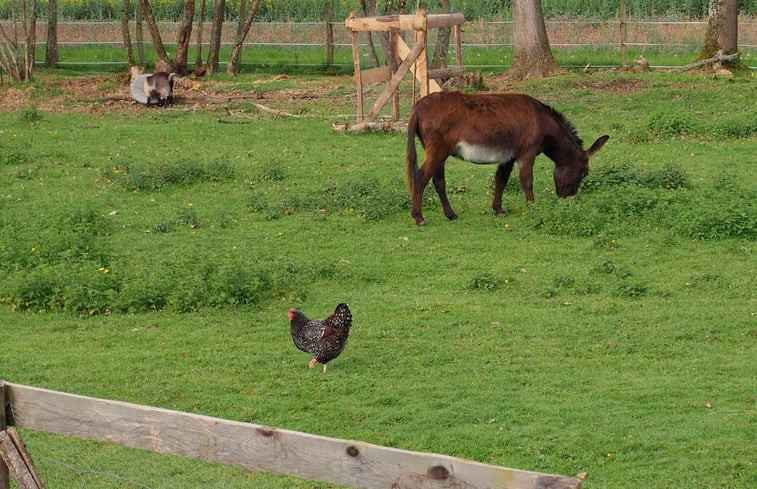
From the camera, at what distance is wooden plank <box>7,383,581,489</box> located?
3.99 meters

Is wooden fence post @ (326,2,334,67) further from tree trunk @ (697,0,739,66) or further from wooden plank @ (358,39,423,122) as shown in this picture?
wooden plank @ (358,39,423,122)

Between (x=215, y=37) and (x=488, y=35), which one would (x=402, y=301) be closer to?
(x=215, y=37)

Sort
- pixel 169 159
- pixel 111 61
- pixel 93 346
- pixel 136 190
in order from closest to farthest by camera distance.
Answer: pixel 93 346, pixel 136 190, pixel 169 159, pixel 111 61

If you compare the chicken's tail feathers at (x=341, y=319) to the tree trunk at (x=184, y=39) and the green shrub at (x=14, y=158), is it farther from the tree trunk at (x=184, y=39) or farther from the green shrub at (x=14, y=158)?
the tree trunk at (x=184, y=39)

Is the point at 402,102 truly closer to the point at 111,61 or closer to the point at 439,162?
the point at 439,162

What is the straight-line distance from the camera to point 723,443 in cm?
706

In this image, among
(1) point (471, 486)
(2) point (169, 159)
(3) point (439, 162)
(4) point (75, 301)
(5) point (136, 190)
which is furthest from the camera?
(2) point (169, 159)

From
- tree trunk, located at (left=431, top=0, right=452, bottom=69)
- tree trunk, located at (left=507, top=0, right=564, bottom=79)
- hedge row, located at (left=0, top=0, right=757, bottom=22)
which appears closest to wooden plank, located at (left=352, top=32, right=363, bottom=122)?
tree trunk, located at (left=507, top=0, right=564, bottom=79)

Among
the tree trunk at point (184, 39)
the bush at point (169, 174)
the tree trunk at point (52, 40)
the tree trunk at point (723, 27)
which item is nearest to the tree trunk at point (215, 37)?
the tree trunk at point (184, 39)

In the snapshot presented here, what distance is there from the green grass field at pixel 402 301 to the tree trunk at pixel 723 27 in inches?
261

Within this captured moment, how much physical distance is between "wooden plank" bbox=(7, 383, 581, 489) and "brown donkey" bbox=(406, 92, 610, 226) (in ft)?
27.8

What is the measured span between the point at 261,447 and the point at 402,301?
6.08 metres

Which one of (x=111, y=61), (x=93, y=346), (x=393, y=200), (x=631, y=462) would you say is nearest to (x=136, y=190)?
(x=393, y=200)

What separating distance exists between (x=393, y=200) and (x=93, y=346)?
5379 millimetres
